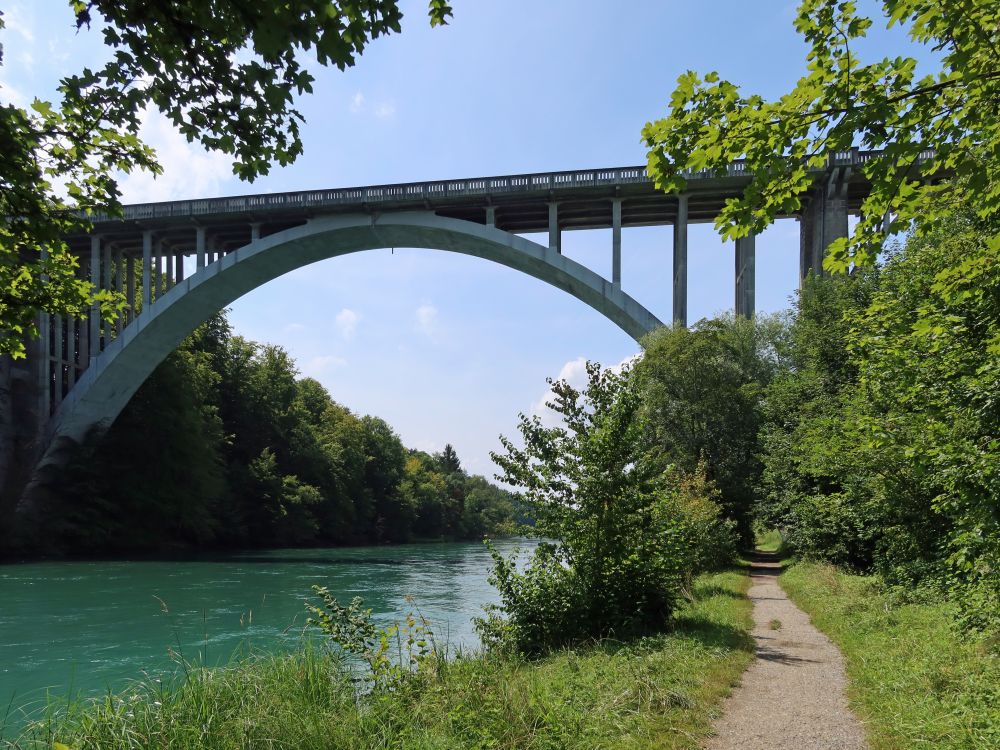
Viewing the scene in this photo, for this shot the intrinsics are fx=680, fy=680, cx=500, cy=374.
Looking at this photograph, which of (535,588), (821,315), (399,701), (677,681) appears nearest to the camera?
(399,701)

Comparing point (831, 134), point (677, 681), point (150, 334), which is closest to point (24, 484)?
point (150, 334)

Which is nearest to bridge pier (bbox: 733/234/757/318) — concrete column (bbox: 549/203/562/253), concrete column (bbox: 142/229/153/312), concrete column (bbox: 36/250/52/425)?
concrete column (bbox: 549/203/562/253)

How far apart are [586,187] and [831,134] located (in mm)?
21662

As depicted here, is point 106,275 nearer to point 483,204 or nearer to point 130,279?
point 130,279

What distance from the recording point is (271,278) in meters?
29.1

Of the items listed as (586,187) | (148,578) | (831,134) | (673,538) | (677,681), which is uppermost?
(586,187)

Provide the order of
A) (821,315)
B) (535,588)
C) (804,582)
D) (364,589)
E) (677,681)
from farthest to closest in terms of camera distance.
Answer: (364,589)
(821,315)
(804,582)
(535,588)
(677,681)

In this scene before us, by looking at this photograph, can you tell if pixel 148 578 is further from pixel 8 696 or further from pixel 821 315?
pixel 821 315

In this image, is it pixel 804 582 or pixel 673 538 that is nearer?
pixel 673 538

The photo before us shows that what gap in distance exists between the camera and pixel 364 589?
60.1 feet

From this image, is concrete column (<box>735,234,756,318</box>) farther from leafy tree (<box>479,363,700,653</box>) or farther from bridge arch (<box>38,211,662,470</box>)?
leafy tree (<box>479,363,700,653</box>)

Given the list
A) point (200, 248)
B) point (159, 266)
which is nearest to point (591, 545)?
point (200, 248)

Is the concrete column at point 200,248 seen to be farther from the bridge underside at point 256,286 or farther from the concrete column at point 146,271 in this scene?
the concrete column at point 146,271

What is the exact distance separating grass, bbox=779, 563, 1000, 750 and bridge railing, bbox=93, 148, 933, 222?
56.2 feet
